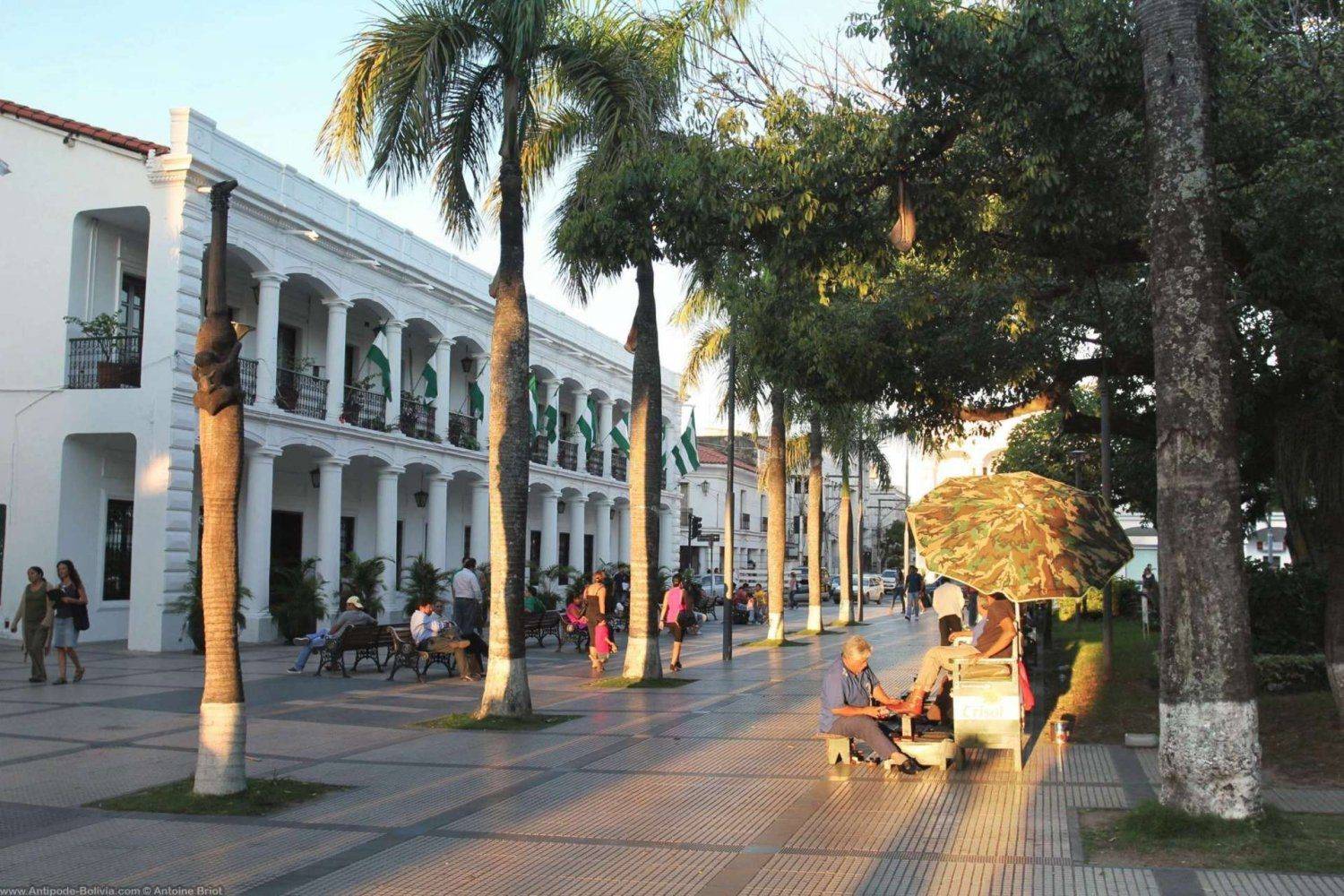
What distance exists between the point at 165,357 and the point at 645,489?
34.2ft

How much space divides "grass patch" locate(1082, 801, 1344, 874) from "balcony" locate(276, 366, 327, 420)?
2175 cm

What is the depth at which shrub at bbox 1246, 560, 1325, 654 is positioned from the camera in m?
15.4

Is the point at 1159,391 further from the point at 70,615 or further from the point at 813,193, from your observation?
the point at 70,615

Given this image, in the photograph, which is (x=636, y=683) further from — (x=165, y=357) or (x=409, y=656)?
(x=165, y=357)

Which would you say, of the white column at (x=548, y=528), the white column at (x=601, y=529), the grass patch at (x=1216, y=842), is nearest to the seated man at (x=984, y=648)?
the grass patch at (x=1216, y=842)

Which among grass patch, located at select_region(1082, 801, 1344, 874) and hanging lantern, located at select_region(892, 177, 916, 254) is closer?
grass patch, located at select_region(1082, 801, 1344, 874)

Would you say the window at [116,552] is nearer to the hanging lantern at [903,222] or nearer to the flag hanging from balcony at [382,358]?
the flag hanging from balcony at [382,358]

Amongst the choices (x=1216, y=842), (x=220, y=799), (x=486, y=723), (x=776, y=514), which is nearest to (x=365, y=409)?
(x=776, y=514)

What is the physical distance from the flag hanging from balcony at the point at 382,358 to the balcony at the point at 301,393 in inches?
50.9

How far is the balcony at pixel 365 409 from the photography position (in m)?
28.2

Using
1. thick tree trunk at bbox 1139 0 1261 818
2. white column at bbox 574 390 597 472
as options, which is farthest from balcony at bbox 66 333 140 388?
thick tree trunk at bbox 1139 0 1261 818

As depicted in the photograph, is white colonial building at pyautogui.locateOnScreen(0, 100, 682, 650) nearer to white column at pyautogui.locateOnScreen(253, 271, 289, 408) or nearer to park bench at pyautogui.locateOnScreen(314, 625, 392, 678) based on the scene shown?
white column at pyautogui.locateOnScreen(253, 271, 289, 408)

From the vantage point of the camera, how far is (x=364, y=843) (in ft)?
24.6

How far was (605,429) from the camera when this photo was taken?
44.9 metres
